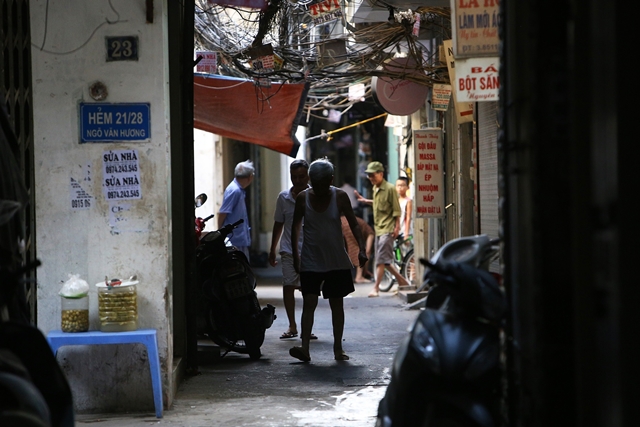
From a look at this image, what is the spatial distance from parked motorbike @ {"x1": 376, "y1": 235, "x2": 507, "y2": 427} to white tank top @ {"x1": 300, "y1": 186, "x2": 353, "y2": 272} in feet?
14.2

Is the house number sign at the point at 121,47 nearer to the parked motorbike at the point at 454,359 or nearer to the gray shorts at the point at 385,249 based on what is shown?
the parked motorbike at the point at 454,359

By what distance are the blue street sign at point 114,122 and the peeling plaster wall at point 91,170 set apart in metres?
0.04

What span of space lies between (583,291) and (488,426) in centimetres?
→ 98

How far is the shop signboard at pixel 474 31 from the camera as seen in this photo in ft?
24.4

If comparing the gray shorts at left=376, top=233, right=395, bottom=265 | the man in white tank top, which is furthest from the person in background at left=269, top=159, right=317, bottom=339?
the gray shorts at left=376, top=233, right=395, bottom=265

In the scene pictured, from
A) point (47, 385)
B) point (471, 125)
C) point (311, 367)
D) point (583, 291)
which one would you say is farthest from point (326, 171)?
point (583, 291)

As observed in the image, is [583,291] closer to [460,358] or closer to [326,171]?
[460,358]

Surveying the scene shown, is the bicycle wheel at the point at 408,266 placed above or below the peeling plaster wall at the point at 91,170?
below

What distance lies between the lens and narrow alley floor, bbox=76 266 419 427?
20.9 ft

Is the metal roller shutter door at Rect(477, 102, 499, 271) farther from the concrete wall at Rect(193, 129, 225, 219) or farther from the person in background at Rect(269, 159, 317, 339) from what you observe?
the concrete wall at Rect(193, 129, 225, 219)

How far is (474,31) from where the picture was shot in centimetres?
746

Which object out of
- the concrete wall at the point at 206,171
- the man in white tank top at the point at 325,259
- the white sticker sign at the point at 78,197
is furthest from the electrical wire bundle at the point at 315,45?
the concrete wall at the point at 206,171

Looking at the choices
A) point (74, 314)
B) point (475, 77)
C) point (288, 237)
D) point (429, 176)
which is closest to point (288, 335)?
point (288, 237)

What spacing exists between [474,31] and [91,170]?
3143 millimetres
